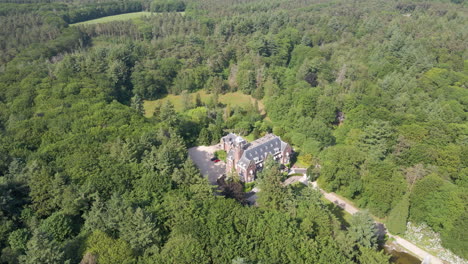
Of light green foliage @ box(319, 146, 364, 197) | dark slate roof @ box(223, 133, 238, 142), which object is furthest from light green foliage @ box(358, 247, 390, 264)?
dark slate roof @ box(223, 133, 238, 142)

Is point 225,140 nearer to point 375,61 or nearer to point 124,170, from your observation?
point 124,170

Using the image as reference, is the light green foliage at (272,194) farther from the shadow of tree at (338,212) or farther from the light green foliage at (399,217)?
the light green foliage at (399,217)

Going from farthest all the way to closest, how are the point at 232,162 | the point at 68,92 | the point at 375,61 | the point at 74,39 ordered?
the point at 74,39 < the point at 375,61 < the point at 68,92 < the point at 232,162

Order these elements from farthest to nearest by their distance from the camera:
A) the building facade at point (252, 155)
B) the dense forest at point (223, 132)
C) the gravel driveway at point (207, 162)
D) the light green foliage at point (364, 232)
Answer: the gravel driveway at point (207, 162), the building facade at point (252, 155), the light green foliage at point (364, 232), the dense forest at point (223, 132)

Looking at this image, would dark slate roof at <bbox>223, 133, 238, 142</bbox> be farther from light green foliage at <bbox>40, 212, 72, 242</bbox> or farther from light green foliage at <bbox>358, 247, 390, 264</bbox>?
light green foliage at <bbox>40, 212, 72, 242</bbox>

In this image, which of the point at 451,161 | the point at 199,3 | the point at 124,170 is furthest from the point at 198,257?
the point at 199,3

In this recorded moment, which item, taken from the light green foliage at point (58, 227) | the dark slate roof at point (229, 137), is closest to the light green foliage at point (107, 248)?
the light green foliage at point (58, 227)
